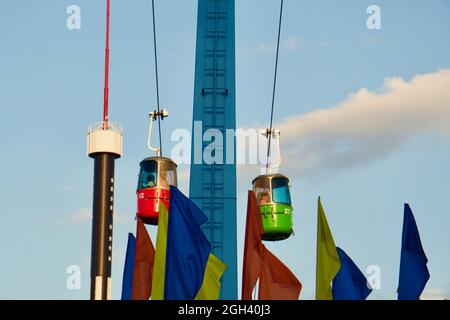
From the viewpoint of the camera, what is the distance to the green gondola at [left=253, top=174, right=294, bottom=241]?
123 feet

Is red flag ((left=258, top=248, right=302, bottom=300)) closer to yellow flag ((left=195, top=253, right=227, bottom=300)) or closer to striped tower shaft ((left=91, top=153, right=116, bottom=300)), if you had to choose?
yellow flag ((left=195, top=253, right=227, bottom=300))

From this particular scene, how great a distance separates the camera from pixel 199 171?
38875mm

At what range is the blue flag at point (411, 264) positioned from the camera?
22547 millimetres

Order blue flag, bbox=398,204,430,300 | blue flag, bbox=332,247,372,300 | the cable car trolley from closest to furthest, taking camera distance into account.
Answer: blue flag, bbox=398,204,430,300
blue flag, bbox=332,247,372,300
the cable car trolley

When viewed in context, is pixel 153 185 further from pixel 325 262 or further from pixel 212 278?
pixel 325 262

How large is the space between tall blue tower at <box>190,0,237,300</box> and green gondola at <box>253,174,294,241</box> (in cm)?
135

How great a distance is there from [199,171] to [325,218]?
1611 centimetres

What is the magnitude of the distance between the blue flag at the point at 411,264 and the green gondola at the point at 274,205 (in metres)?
14.3

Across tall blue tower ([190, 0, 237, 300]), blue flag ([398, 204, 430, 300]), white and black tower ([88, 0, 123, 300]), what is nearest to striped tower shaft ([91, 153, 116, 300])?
white and black tower ([88, 0, 123, 300])

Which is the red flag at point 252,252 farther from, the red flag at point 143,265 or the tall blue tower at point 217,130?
the tall blue tower at point 217,130
